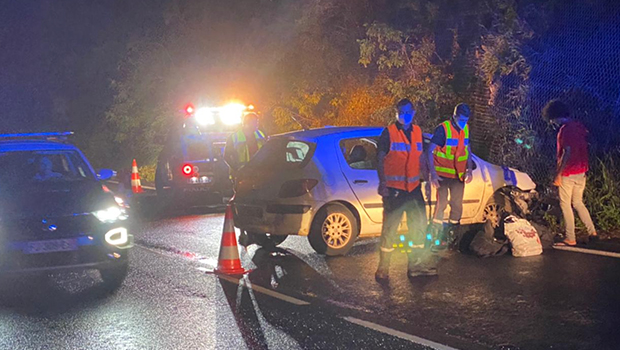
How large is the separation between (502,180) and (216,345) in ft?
17.4

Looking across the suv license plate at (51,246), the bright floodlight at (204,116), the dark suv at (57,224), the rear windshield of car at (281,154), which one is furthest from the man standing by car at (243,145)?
the bright floodlight at (204,116)

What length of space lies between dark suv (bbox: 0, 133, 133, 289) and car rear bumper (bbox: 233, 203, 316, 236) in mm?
1619

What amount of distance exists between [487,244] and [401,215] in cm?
166

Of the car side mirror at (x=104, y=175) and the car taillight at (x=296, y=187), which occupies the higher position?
the car side mirror at (x=104, y=175)

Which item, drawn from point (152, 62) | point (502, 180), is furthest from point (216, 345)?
point (152, 62)

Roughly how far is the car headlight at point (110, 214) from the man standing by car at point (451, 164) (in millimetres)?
3242

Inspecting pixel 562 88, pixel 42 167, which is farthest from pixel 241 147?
pixel 562 88

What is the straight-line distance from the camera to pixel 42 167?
9.43 meters

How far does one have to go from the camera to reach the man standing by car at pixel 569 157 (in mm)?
9438

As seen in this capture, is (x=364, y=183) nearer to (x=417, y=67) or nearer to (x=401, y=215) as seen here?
(x=401, y=215)

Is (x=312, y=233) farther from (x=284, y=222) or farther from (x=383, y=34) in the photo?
(x=383, y=34)

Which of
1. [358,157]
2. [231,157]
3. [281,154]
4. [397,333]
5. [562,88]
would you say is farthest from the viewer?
[562,88]

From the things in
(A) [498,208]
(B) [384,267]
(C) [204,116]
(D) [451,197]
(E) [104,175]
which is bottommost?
(B) [384,267]

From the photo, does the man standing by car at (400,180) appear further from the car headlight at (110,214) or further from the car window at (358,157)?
the car headlight at (110,214)
